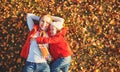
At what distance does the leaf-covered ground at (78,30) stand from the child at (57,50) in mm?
844

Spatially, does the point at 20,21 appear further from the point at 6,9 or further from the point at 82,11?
the point at 82,11

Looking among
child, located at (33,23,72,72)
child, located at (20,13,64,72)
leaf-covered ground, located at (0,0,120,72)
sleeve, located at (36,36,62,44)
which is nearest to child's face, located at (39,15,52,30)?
child, located at (20,13,64,72)

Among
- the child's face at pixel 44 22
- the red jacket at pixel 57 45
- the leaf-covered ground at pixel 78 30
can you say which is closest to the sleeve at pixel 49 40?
the red jacket at pixel 57 45

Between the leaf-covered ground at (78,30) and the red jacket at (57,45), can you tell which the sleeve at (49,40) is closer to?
the red jacket at (57,45)

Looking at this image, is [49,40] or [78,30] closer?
[49,40]

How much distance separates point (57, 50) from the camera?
831 centimetres

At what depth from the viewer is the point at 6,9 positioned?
9.83 m

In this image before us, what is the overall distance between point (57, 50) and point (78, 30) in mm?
1469

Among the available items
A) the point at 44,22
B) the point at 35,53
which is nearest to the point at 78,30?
the point at 44,22

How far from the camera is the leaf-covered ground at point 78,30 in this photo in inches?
359

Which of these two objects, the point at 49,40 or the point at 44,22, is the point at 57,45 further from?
the point at 44,22

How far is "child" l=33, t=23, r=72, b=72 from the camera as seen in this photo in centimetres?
823

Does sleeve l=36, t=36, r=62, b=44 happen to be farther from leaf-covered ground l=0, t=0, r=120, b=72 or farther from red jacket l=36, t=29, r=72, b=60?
leaf-covered ground l=0, t=0, r=120, b=72

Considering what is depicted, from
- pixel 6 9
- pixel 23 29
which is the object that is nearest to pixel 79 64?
pixel 23 29
